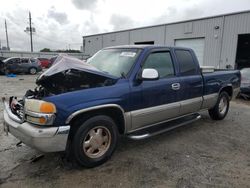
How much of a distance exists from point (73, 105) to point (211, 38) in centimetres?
1892

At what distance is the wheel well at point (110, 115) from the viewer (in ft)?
10.6

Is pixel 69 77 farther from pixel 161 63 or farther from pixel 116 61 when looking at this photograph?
pixel 161 63

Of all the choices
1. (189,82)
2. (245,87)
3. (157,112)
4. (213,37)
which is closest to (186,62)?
(189,82)

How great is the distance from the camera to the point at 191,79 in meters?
4.84

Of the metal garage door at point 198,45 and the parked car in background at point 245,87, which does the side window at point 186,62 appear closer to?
the parked car in background at point 245,87

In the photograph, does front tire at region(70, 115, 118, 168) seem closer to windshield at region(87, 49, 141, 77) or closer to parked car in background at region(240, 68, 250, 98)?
windshield at region(87, 49, 141, 77)

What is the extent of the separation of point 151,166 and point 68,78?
182 centimetres

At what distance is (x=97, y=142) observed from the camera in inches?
137

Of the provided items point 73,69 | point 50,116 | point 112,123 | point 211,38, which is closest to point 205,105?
point 112,123

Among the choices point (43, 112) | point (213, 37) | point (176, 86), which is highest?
point (213, 37)

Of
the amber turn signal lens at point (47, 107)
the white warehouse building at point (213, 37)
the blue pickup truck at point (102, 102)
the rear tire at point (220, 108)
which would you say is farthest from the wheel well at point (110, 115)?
the white warehouse building at point (213, 37)

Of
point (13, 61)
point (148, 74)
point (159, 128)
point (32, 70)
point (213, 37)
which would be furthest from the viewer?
point (32, 70)

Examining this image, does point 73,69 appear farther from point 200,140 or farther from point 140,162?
point 200,140

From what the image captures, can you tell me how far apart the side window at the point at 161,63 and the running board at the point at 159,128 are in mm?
1014
